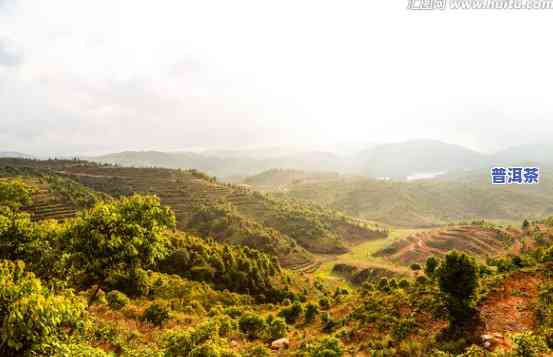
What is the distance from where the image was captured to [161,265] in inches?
1933

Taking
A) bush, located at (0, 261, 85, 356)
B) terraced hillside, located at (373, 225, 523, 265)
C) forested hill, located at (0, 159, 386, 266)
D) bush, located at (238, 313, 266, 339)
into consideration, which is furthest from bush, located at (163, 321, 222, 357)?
terraced hillside, located at (373, 225, 523, 265)

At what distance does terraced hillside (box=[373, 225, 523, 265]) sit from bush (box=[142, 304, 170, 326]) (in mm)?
82823

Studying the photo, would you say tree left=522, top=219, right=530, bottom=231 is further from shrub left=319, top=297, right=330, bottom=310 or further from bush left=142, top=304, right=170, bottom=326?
bush left=142, top=304, right=170, bottom=326

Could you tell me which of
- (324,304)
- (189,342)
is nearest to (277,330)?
(324,304)

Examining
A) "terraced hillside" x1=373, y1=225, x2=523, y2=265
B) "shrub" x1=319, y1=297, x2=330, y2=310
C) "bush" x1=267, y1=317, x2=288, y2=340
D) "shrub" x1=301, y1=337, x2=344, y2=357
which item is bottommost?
"terraced hillside" x1=373, y1=225, x2=523, y2=265

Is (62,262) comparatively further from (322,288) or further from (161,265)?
(322,288)

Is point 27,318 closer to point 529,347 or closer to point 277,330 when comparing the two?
point 529,347

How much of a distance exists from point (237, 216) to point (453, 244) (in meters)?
74.6

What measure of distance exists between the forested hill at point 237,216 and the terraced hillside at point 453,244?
22.0 m

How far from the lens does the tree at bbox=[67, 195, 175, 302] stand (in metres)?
15.0

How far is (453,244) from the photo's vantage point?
95.1m

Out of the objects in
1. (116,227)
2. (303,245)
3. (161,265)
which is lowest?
(303,245)

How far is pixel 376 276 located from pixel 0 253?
79020mm

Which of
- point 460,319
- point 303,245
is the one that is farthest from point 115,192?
point 460,319
